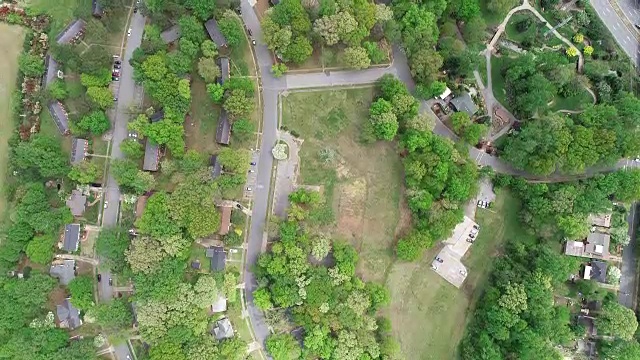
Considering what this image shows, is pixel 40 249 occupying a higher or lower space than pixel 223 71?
lower

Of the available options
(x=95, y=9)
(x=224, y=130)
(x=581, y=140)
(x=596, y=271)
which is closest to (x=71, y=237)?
(x=224, y=130)

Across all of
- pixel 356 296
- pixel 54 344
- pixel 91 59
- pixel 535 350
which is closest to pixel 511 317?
pixel 535 350

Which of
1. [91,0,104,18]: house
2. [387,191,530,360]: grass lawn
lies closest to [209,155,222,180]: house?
[91,0,104,18]: house

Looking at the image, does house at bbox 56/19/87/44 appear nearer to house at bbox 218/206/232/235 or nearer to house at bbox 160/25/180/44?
house at bbox 160/25/180/44

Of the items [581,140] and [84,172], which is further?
[84,172]

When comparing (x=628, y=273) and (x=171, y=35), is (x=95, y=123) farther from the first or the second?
(x=628, y=273)

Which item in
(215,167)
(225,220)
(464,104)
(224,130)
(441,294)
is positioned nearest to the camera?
(215,167)

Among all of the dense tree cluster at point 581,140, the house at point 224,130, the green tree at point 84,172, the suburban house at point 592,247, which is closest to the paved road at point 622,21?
the dense tree cluster at point 581,140
